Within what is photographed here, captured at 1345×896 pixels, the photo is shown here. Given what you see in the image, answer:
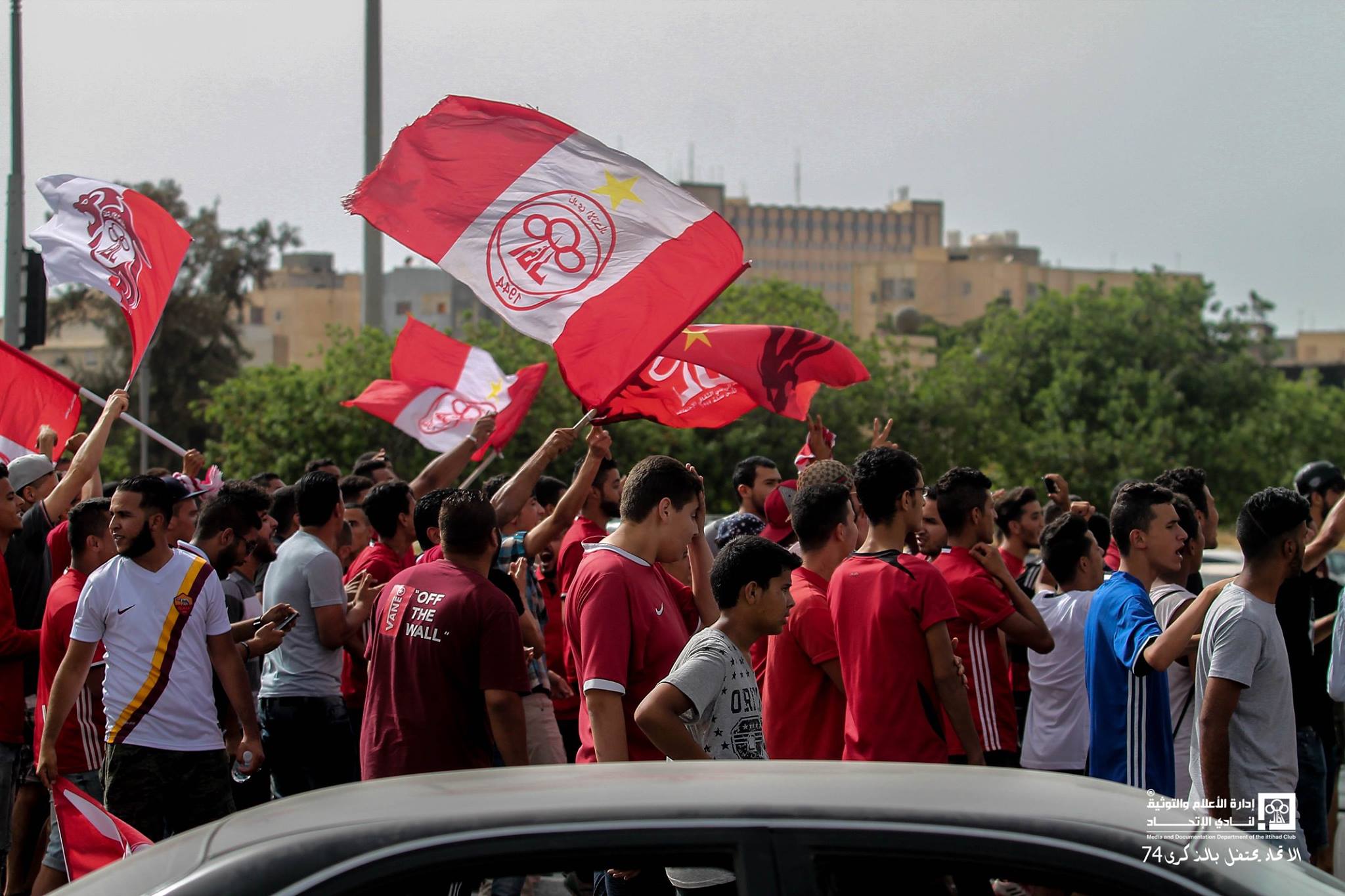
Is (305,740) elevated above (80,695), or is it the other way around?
(80,695)

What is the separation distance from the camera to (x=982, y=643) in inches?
248

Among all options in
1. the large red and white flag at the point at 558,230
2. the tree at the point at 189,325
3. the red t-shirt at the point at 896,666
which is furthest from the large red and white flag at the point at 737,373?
the tree at the point at 189,325

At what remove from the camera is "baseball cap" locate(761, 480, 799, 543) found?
24.1 feet

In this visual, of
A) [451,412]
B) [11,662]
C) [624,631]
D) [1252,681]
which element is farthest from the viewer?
[451,412]

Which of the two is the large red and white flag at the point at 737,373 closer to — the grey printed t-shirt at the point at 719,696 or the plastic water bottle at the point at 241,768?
the plastic water bottle at the point at 241,768

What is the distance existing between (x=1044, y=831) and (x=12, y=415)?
278 inches

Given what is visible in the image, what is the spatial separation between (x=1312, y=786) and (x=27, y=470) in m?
6.34

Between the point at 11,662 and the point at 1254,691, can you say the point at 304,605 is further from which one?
the point at 1254,691

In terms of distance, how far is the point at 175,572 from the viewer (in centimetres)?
580

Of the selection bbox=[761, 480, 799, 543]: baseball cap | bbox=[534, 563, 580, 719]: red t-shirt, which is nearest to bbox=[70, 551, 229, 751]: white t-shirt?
bbox=[534, 563, 580, 719]: red t-shirt

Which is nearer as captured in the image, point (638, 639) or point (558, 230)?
point (638, 639)

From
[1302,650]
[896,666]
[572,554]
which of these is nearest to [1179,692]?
[1302,650]

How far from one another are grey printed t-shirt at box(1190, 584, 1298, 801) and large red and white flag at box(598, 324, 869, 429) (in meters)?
2.98

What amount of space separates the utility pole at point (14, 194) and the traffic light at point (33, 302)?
0.13 meters
